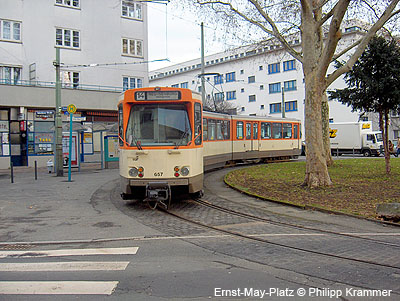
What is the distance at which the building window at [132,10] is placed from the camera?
30.2 meters

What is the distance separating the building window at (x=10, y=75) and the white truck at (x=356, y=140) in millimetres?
27165

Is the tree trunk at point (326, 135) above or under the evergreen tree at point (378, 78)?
under

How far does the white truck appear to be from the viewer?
38.5m

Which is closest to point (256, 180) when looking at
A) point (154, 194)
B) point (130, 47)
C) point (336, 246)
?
point (154, 194)

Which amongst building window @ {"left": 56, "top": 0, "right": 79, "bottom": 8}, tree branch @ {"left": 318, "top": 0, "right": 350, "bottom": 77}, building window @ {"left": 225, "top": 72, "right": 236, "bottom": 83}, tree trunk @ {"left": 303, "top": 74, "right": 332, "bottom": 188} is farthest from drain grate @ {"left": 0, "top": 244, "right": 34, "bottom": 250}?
building window @ {"left": 225, "top": 72, "right": 236, "bottom": 83}

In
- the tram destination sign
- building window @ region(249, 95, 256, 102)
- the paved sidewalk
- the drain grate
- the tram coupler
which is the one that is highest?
building window @ region(249, 95, 256, 102)

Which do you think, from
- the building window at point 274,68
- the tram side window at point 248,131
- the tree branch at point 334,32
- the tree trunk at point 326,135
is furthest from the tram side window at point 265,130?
the building window at point 274,68

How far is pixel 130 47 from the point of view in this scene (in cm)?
3055

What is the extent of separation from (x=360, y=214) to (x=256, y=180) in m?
6.66

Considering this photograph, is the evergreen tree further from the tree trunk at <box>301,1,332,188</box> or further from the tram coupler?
the tram coupler

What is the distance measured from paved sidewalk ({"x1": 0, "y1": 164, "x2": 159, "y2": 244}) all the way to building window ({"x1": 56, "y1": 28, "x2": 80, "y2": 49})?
14.7m

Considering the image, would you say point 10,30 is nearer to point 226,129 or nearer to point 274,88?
point 226,129

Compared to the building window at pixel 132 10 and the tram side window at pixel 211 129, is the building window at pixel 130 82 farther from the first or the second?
the tram side window at pixel 211 129

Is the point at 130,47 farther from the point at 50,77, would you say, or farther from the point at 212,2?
the point at 212,2
